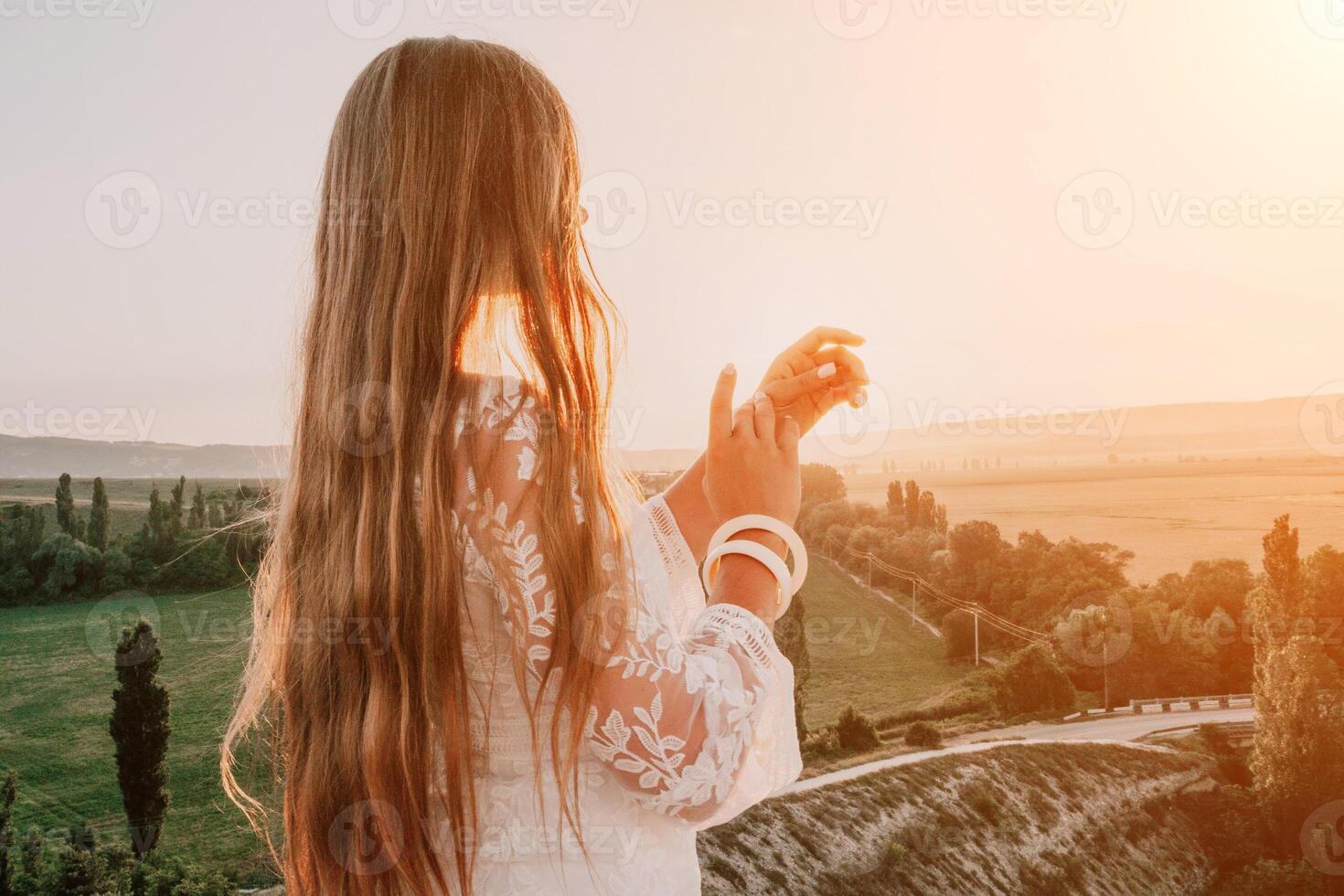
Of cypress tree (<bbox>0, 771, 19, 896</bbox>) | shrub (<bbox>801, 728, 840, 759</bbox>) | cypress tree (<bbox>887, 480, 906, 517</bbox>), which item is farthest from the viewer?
cypress tree (<bbox>887, 480, 906, 517</bbox>)

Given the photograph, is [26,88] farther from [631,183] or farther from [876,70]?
[876,70]

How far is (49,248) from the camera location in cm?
344

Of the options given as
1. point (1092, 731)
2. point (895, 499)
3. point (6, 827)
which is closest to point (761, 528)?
point (895, 499)

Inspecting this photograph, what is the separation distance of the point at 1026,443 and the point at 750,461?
11.6ft

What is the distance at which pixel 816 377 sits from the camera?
0.95 metres

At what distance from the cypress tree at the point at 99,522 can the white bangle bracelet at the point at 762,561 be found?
3.60m

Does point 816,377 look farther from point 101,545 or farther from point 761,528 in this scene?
point 101,545

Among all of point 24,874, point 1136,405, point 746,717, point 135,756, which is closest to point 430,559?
point 746,717

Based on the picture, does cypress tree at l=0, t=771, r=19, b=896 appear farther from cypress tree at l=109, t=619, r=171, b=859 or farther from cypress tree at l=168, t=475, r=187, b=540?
cypress tree at l=168, t=475, r=187, b=540

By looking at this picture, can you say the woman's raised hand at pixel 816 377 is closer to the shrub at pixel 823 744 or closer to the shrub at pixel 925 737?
the shrub at pixel 823 744

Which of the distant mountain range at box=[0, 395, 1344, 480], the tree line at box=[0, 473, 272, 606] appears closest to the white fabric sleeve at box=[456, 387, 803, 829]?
the distant mountain range at box=[0, 395, 1344, 480]

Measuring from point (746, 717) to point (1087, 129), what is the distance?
3880 mm

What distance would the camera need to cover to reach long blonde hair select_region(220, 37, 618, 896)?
0.76 metres

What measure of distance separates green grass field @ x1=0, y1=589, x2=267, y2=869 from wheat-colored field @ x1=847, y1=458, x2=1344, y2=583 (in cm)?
274
